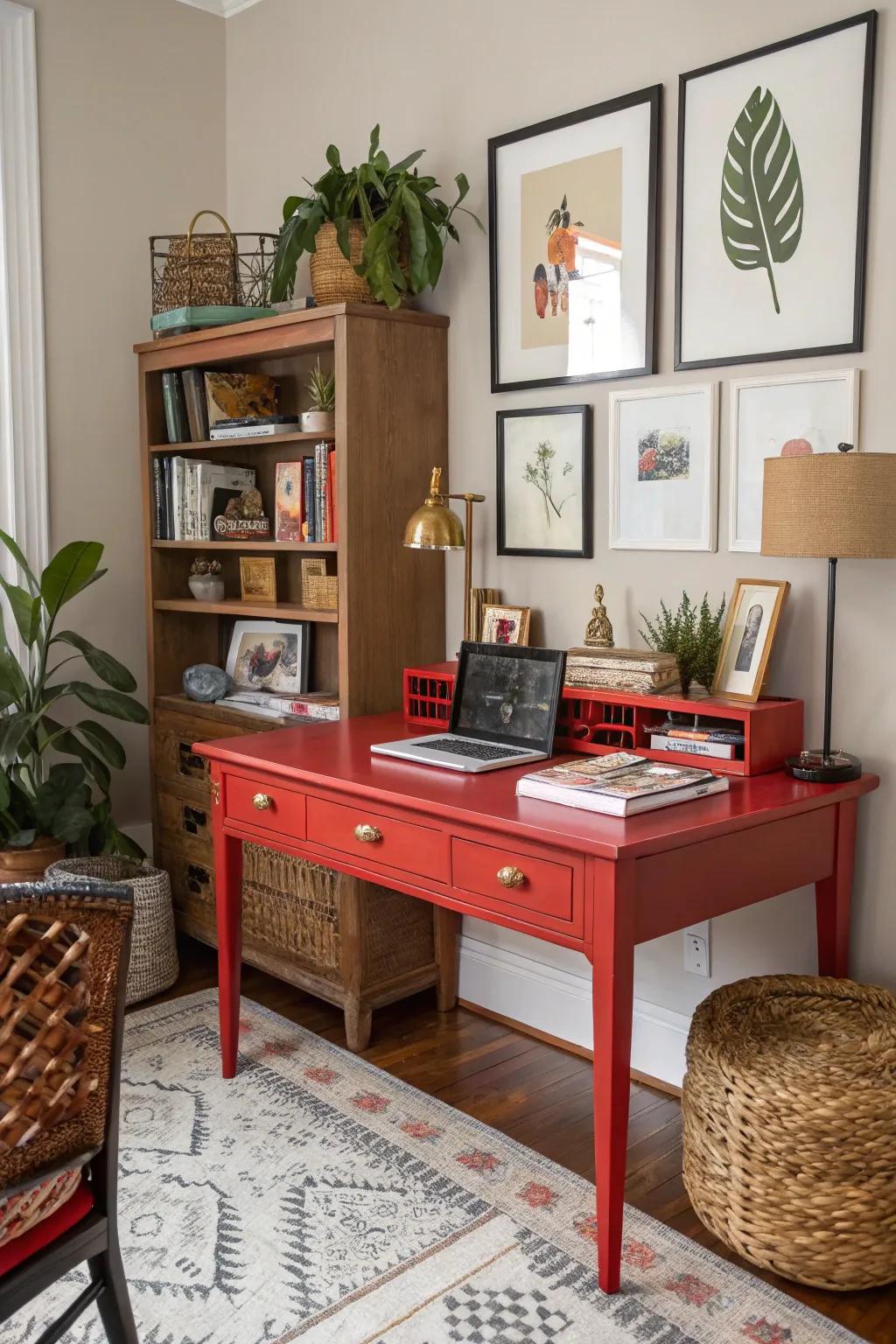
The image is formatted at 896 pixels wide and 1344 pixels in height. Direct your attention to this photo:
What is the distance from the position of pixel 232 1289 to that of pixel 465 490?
189 centimetres

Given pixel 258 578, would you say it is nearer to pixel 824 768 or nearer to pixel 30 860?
pixel 30 860

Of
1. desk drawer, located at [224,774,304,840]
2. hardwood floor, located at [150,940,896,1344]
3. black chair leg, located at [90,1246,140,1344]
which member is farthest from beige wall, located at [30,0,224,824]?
black chair leg, located at [90,1246,140,1344]

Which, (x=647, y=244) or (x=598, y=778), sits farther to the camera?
(x=647, y=244)

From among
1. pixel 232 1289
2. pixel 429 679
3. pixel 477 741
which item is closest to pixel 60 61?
pixel 429 679

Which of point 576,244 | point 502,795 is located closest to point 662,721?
point 502,795

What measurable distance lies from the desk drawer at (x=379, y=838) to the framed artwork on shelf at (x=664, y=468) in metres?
0.89

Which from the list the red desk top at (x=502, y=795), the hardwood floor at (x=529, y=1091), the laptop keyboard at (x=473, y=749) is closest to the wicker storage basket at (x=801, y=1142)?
the hardwood floor at (x=529, y=1091)

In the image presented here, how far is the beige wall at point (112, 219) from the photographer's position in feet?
11.0

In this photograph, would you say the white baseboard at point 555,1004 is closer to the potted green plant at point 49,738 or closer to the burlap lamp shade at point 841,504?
the potted green plant at point 49,738

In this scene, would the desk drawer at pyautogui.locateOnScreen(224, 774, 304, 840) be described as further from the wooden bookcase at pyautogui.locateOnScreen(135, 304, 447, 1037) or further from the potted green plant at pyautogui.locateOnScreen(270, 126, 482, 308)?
the potted green plant at pyautogui.locateOnScreen(270, 126, 482, 308)

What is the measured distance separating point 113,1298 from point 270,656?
7.00 feet

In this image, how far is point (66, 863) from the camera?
10.0 ft

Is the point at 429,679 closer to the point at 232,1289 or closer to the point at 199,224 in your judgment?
the point at 232,1289

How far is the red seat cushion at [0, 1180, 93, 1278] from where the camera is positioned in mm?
1281
